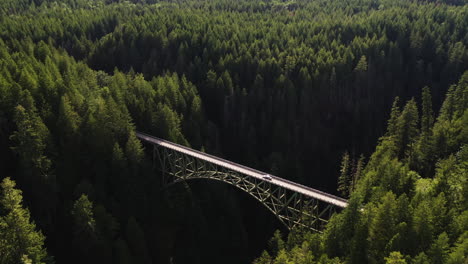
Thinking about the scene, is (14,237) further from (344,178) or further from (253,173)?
(344,178)

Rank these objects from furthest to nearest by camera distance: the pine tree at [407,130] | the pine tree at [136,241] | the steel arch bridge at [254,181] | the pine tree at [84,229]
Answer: the pine tree at [407,130] < the pine tree at [136,241] < the steel arch bridge at [254,181] < the pine tree at [84,229]

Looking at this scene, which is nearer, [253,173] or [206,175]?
[253,173]

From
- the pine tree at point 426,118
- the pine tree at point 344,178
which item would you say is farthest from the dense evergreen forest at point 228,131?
the pine tree at point 344,178

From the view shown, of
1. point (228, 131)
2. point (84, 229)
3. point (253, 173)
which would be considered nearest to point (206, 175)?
point (253, 173)

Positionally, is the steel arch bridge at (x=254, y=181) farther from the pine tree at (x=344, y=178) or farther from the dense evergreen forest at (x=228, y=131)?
the pine tree at (x=344, y=178)

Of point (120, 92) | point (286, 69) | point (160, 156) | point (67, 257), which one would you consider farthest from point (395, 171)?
point (286, 69)

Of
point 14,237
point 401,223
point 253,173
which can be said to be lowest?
point 253,173
